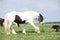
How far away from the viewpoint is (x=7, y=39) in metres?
12.3

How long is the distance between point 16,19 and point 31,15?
1.12m

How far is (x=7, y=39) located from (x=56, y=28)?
6702 mm

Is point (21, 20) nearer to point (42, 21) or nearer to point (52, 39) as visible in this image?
point (42, 21)

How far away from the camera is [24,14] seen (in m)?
16.5

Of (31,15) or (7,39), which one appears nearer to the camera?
(7,39)

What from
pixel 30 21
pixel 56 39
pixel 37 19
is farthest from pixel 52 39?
pixel 37 19

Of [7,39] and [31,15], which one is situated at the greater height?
[31,15]

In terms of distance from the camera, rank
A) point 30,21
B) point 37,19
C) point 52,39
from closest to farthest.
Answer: point 52,39
point 30,21
point 37,19

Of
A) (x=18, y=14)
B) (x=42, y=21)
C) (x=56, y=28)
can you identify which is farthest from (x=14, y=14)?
(x=56, y=28)

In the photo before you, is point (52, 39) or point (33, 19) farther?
point (33, 19)

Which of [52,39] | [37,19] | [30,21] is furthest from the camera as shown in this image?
[37,19]

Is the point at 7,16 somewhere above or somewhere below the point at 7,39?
above

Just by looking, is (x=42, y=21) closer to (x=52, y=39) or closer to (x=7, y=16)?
(x=7, y=16)

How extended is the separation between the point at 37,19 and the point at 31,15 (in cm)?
76
